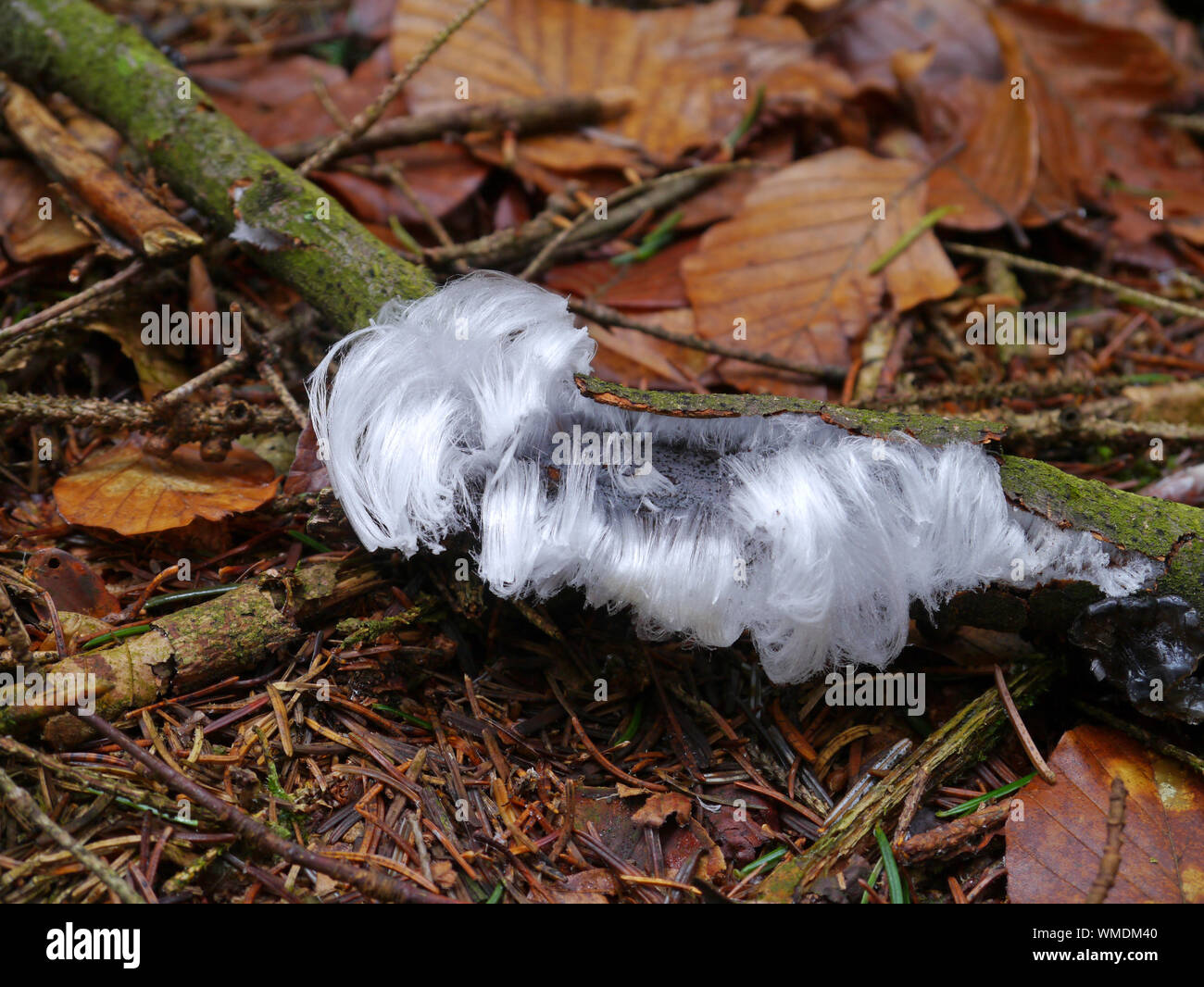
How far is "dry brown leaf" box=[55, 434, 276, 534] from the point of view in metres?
2.45

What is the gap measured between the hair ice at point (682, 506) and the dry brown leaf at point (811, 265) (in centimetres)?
103

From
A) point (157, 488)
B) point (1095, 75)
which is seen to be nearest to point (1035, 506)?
point (157, 488)

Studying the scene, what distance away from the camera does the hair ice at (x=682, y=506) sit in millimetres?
2080

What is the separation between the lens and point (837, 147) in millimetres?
3930

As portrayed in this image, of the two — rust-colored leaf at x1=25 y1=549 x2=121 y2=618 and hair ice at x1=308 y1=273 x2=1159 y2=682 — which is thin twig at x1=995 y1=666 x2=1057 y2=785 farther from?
rust-colored leaf at x1=25 y1=549 x2=121 y2=618

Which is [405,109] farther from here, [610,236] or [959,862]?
[959,862]

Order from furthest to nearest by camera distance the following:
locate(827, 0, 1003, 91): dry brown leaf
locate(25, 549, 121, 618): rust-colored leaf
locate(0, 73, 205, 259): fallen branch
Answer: locate(827, 0, 1003, 91): dry brown leaf
locate(0, 73, 205, 259): fallen branch
locate(25, 549, 121, 618): rust-colored leaf

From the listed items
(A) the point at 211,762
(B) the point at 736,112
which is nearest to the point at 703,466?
(A) the point at 211,762

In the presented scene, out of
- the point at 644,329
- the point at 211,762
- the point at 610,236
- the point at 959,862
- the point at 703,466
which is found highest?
the point at 610,236

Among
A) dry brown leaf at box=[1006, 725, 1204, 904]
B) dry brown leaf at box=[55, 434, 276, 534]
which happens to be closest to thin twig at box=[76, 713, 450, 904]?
dry brown leaf at box=[55, 434, 276, 534]

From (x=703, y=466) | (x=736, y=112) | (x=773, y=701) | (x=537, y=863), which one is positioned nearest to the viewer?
(x=537, y=863)

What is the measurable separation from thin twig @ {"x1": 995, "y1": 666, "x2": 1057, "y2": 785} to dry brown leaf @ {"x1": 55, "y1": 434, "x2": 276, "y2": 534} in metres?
2.08

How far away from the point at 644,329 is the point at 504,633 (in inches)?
48.5

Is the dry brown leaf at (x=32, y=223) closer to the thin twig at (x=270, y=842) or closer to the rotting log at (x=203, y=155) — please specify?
the rotting log at (x=203, y=155)
